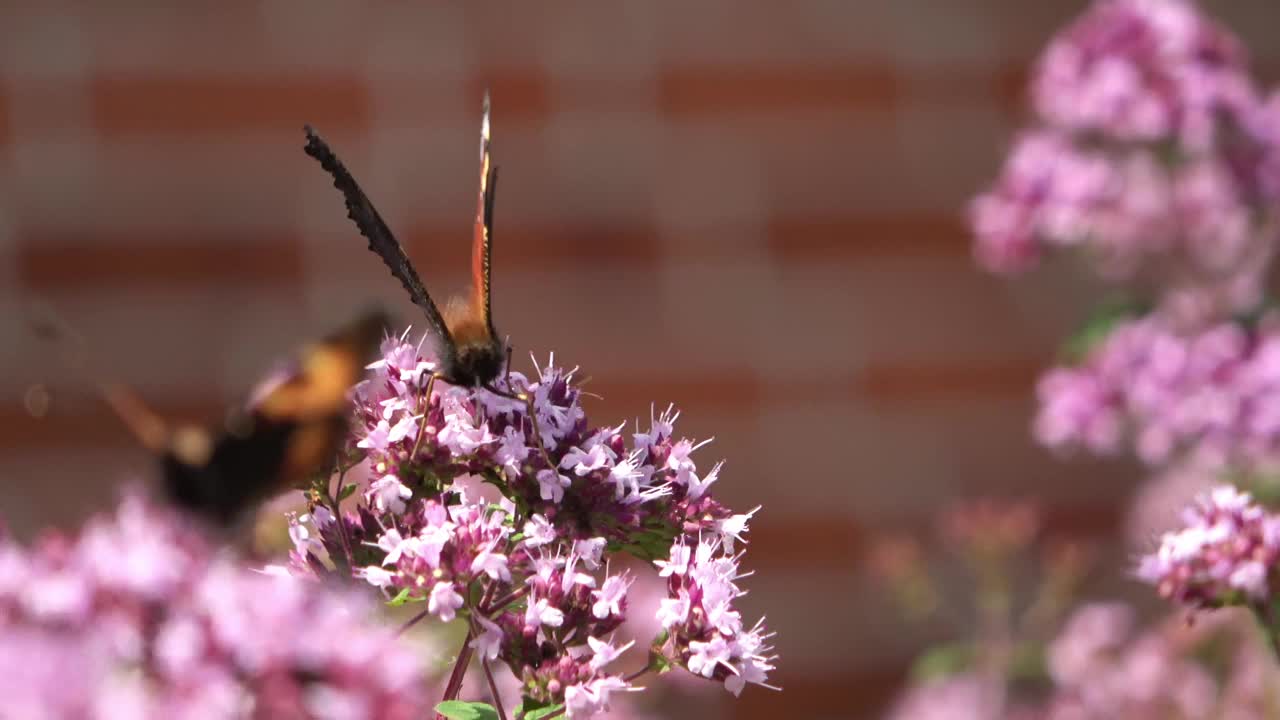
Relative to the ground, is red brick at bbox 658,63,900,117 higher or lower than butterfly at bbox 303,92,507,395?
higher

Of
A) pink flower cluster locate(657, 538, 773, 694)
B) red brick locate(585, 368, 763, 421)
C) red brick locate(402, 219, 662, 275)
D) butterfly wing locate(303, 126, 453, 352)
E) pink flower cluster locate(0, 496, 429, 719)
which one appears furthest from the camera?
red brick locate(585, 368, 763, 421)

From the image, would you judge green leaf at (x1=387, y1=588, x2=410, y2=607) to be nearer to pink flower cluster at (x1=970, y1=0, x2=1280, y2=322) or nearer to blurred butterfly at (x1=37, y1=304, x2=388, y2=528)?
blurred butterfly at (x1=37, y1=304, x2=388, y2=528)

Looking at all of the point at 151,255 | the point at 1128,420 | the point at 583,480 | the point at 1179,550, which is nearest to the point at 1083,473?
the point at 1128,420

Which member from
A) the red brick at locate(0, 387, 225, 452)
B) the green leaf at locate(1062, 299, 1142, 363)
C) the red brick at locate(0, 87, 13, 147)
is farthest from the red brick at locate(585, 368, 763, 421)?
the red brick at locate(0, 87, 13, 147)

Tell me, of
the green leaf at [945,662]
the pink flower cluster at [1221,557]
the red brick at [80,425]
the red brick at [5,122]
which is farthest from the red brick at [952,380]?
the pink flower cluster at [1221,557]

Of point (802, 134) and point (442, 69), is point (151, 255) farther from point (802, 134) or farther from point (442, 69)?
point (802, 134)

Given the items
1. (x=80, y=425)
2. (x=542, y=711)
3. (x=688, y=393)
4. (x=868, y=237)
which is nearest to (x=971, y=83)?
(x=868, y=237)
